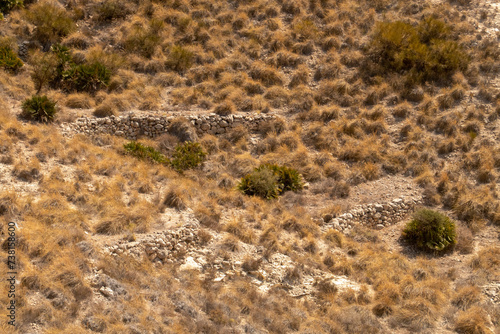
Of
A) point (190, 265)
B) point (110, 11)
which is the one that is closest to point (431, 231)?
point (190, 265)

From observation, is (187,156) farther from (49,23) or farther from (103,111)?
(49,23)

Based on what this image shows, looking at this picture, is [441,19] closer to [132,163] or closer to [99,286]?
[132,163]

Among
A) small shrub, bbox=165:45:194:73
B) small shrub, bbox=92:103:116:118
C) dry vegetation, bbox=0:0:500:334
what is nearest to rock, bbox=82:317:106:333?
dry vegetation, bbox=0:0:500:334

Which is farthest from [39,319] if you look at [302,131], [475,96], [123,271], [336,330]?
[475,96]

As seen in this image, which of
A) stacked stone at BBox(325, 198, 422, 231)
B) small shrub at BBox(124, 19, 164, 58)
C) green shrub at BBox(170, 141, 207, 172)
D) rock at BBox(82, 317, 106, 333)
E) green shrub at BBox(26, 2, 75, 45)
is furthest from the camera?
small shrub at BBox(124, 19, 164, 58)

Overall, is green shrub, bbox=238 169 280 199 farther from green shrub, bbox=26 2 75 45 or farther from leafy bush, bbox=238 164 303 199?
green shrub, bbox=26 2 75 45

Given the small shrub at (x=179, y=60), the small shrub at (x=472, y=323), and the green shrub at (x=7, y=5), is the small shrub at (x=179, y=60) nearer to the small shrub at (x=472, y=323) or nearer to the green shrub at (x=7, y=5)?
the green shrub at (x=7, y=5)

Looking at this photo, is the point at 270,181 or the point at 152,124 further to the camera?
the point at 152,124
